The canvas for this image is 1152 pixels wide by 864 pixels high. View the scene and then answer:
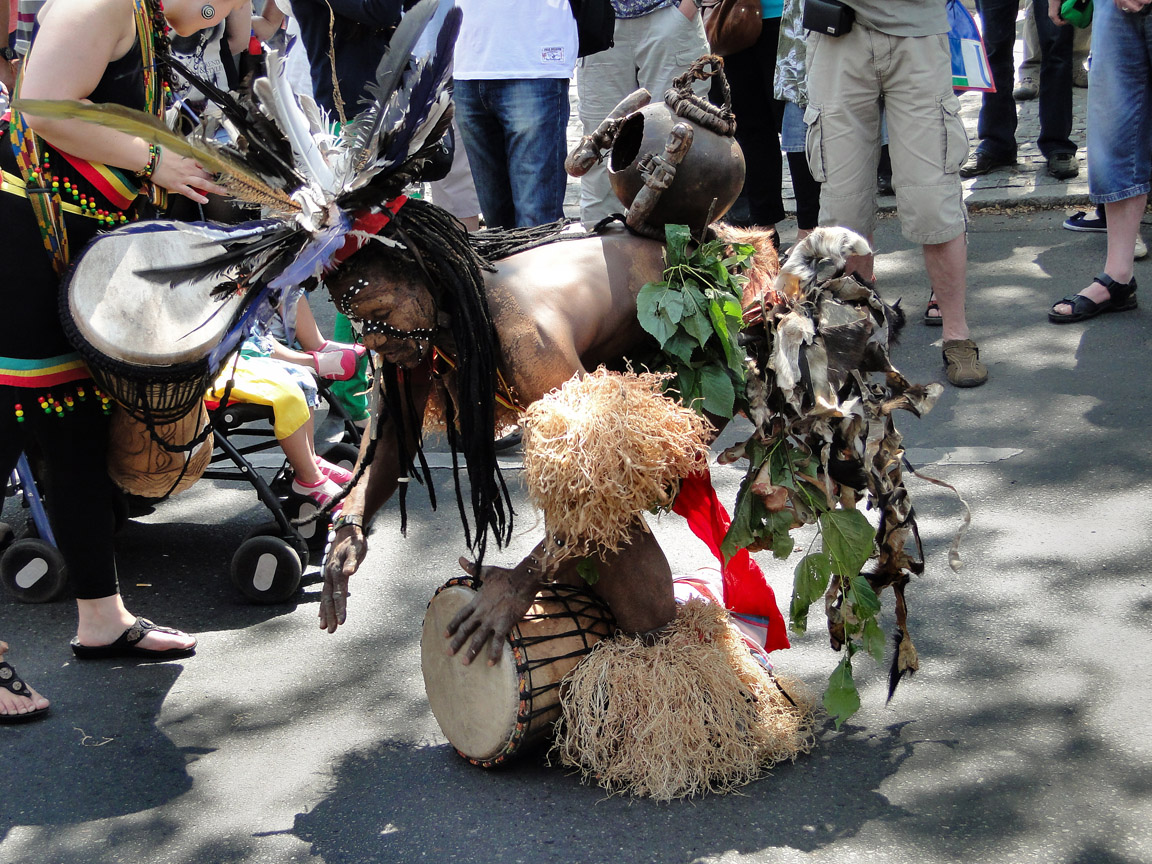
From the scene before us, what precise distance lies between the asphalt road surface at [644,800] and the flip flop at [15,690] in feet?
0.11

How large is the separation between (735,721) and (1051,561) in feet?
4.47

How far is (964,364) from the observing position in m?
4.66

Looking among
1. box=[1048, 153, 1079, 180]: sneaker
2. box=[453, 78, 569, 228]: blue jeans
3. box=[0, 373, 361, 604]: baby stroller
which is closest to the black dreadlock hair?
box=[0, 373, 361, 604]: baby stroller

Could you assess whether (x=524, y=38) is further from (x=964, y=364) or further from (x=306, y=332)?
(x=964, y=364)

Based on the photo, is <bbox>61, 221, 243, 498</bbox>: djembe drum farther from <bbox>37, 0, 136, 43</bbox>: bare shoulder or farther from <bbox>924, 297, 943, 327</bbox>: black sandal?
<bbox>924, 297, 943, 327</bbox>: black sandal

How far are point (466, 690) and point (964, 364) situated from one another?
9.33ft

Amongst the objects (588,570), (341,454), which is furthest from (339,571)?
(341,454)

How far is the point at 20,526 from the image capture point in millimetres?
4270

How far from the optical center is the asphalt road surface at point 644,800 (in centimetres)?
244

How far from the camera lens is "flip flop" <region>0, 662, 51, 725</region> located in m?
3.07

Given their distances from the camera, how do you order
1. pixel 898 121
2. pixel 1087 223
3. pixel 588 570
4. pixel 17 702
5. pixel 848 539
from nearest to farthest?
pixel 848 539 < pixel 588 570 < pixel 17 702 < pixel 898 121 < pixel 1087 223

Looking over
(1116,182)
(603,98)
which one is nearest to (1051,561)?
(1116,182)

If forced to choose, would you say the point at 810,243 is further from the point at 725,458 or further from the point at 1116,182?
the point at 1116,182

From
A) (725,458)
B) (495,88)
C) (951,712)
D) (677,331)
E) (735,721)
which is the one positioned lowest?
(951,712)
